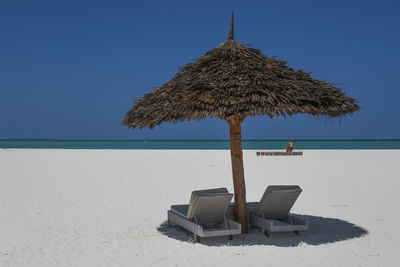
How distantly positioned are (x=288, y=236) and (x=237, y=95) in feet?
7.45

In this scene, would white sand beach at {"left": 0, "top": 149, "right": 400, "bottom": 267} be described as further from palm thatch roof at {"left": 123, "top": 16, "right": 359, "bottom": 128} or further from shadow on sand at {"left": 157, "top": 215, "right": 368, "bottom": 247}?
palm thatch roof at {"left": 123, "top": 16, "right": 359, "bottom": 128}

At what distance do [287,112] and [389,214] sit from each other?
3.77 m

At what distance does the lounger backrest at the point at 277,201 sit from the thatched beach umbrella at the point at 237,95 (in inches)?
12.4

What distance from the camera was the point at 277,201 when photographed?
6.05 metres

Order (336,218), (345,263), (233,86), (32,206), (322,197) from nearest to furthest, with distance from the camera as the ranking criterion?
(345,263) → (233,86) → (336,218) → (32,206) → (322,197)

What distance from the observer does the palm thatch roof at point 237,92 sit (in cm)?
530

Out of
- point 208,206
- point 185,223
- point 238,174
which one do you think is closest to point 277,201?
point 238,174

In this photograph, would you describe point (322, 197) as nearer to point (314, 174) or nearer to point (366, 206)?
point (366, 206)

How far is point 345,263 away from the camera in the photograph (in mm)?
4785

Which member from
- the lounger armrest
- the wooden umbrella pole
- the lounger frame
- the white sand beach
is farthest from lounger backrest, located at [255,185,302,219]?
the lounger armrest

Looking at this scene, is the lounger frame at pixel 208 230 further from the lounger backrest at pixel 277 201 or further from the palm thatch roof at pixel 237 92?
the palm thatch roof at pixel 237 92

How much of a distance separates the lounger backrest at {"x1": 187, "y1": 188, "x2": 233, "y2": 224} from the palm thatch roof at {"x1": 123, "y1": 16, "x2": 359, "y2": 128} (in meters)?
1.09

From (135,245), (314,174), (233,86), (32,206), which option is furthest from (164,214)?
(314,174)

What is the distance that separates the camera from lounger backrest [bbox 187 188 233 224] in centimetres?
560
